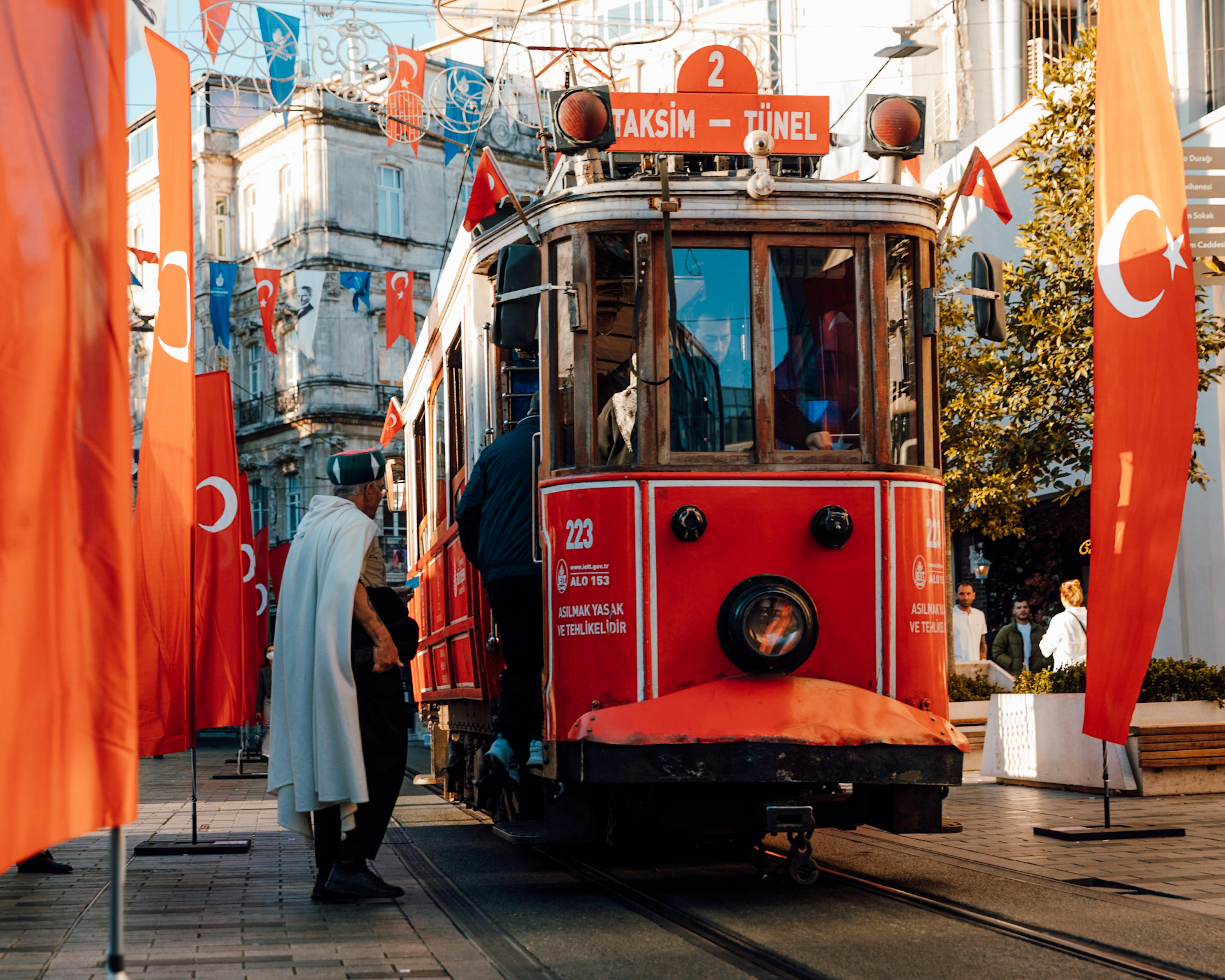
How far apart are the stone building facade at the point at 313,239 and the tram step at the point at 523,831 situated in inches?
1431

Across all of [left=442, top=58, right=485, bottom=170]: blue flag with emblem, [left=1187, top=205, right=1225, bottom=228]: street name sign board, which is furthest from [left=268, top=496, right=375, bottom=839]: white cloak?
[left=1187, top=205, right=1225, bottom=228]: street name sign board

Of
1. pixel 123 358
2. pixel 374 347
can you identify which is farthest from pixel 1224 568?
pixel 374 347

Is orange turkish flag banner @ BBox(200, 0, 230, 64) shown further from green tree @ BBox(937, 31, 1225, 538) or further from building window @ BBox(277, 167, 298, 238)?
building window @ BBox(277, 167, 298, 238)

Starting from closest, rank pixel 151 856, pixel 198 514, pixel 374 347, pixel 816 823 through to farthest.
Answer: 1. pixel 816 823
2. pixel 151 856
3. pixel 198 514
4. pixel 374 347

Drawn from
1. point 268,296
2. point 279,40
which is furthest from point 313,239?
point 279,40

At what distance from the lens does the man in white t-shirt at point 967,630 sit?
54.9 feet

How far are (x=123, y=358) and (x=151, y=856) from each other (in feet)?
21.5

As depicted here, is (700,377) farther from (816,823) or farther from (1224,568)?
(1224,568)

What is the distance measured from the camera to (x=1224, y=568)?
15.9 meters

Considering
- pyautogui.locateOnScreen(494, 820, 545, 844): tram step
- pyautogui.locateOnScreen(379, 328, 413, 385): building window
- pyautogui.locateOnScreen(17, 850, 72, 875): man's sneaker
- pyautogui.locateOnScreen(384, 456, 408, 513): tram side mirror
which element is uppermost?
pyautogui.locateOnScreen(379, 328, 413, 385): building window

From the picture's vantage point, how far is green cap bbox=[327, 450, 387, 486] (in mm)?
7340

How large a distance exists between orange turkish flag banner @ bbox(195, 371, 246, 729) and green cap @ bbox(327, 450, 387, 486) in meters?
2.98

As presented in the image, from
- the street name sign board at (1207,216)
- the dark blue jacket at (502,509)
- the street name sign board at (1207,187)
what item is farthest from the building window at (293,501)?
the dark blue jacket at (502,509)

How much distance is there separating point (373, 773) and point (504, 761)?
924mm
